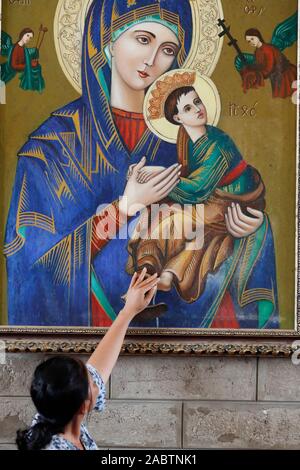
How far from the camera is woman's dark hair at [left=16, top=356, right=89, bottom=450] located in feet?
8.32

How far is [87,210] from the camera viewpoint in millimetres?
4207

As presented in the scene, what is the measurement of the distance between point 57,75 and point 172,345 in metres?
1.39

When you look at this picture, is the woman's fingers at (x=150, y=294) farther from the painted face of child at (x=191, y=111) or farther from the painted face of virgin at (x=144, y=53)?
the painted face of virgin at (x=144, y=53)

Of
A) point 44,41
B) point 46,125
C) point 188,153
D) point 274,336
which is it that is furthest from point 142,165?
point 274,336

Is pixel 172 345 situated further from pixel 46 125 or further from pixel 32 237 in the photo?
pixel 46 125

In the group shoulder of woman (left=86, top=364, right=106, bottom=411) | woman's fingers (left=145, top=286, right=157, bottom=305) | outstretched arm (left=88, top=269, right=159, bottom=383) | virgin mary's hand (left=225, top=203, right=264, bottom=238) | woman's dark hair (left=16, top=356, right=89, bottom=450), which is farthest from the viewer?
virgin mary's hand (left=225, top=203, right=264, bottom=238)

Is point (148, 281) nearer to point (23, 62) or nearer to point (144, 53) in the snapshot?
point (144, 53)

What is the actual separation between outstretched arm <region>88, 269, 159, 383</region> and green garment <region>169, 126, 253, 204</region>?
1.40ft

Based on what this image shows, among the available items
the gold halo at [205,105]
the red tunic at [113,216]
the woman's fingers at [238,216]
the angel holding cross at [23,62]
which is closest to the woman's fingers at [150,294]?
the red tunic at [113,216]

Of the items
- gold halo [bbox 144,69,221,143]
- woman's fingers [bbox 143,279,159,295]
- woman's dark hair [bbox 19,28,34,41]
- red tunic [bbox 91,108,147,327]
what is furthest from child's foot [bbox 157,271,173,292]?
woman's dark hair [bbox 19,28,34,41]

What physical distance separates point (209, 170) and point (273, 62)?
0.60m

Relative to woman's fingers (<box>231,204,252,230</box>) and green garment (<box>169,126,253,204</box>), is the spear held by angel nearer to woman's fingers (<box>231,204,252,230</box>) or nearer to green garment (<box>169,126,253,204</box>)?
green garment (<box>169,126,253,204</box>)

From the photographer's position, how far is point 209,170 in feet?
13.9

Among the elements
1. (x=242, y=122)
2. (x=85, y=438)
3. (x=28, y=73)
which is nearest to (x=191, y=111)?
(x=242, y=122)
